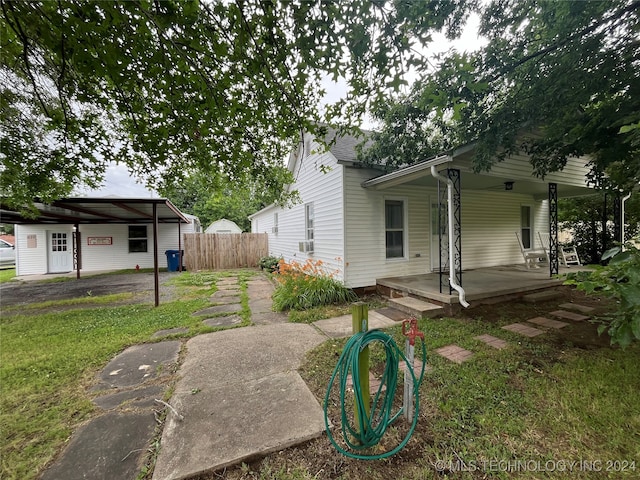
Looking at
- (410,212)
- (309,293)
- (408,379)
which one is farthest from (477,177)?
(408,379)

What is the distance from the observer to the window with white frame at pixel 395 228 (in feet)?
21.3

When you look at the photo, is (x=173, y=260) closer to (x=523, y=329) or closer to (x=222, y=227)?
(x=222, y=227)

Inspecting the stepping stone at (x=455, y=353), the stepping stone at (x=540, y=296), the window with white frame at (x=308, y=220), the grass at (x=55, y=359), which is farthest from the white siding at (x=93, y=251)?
the stepping stone at (x=540, y=296)

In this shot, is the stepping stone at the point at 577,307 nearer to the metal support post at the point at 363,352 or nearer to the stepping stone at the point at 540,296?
the stepping stone at the point at 540,296

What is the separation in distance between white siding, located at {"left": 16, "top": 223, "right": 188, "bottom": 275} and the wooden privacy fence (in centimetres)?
227

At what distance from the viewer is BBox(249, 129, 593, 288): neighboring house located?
5.85m

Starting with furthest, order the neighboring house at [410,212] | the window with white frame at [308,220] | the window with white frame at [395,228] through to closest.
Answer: the window with white frame at [308,220] < the window with white frame at [395,228] < the neighboring house at [410,212]

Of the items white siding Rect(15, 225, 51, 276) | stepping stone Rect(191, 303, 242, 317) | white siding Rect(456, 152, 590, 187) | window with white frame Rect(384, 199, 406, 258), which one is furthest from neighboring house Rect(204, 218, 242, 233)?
white siding Rect(456, 152, 590, 187)

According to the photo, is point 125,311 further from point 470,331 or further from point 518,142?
point 518,142

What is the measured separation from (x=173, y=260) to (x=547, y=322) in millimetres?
12895

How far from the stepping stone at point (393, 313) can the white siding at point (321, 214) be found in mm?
1325

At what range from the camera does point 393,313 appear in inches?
195

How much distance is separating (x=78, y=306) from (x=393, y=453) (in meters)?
7.26

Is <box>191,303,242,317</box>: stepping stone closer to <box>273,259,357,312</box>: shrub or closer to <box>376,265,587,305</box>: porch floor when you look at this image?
<box>273,259,357,312</box>: shrub
